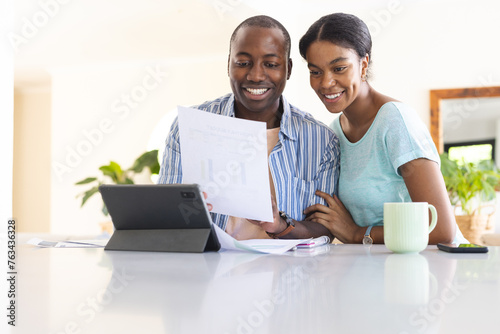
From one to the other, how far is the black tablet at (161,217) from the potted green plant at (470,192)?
10.8 feet

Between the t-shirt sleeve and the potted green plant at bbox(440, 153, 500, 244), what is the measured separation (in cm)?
274

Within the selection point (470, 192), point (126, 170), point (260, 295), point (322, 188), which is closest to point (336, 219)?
point (322, 188)

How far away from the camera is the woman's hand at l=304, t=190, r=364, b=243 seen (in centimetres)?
158

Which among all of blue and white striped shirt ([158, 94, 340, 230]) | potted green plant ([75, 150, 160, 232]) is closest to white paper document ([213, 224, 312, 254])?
blue and white striped shirt ([158, 94, 340, 230])

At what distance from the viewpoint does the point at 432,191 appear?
1.41 m

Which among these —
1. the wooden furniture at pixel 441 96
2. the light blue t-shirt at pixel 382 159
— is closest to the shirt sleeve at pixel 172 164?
the light blue t-shirt at pixel 382 159

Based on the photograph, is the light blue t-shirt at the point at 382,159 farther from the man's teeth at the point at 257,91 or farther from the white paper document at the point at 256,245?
the white paper document at the point at 256,245

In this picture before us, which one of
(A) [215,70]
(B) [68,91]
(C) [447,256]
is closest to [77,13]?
(A) [215,70]

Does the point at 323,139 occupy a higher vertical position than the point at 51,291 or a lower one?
higher

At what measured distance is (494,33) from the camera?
4.41m

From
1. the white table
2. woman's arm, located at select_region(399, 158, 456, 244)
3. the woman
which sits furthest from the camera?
the woman

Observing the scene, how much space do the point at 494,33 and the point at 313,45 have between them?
3345 mm

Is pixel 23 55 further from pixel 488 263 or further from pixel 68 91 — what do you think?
pixel 488 263

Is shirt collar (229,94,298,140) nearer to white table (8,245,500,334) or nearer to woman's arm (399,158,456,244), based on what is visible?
woman's arm (399,158,456,244)
